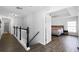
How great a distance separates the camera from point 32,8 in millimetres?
1238

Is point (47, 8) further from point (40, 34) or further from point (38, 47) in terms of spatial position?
point (38, 47)

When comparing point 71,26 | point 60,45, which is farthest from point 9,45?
point 71,26

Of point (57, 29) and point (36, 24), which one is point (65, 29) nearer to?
point (57, 29)

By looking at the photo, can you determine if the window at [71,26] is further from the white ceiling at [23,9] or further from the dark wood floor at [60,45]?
the white ceiling at [23,9]

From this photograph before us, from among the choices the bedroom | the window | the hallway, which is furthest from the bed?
the hallway

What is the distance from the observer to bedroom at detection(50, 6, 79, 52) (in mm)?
1147

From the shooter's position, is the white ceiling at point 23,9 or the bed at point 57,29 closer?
the white ceiling at point 23,9

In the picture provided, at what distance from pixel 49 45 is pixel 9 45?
785mm

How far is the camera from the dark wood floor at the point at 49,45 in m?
1.17

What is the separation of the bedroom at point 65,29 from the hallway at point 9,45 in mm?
737

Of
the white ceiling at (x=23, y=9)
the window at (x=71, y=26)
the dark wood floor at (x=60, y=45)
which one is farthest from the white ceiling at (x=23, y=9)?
the dark wood floor at (x=60, y=45)

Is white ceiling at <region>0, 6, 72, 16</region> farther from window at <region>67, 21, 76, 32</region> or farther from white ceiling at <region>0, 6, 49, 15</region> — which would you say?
window at <region>67, 21, 76, 32</region>

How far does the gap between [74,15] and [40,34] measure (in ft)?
2.44
